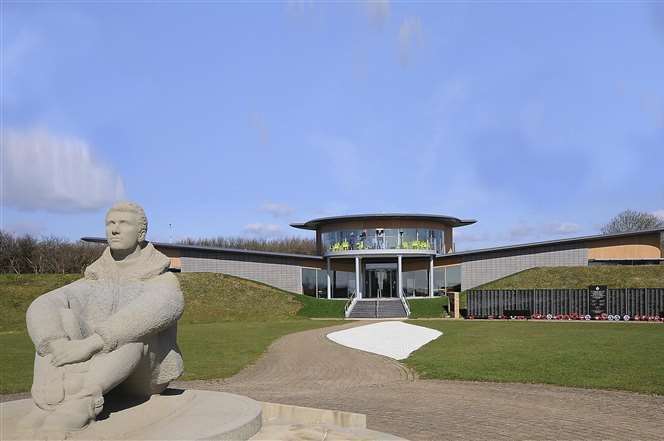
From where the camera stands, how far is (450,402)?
1034 cm

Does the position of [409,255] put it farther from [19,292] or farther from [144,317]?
[144,317]

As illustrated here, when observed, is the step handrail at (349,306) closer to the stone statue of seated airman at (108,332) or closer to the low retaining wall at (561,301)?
the low retaining wall at (561,301)

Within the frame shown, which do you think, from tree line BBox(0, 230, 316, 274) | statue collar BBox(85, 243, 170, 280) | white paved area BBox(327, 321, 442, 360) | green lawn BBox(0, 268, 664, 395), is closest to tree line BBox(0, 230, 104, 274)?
tree line BBox(0, 230, 316, 274)

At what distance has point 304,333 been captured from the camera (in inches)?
1038

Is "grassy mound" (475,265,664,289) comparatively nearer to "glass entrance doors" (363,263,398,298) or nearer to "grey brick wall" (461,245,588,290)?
"grey brick wall" (461,245,588,290)

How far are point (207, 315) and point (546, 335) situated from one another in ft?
69.8

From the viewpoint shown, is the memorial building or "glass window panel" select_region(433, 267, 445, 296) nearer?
the memorial building

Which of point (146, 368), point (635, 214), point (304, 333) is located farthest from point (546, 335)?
point (635, 214)

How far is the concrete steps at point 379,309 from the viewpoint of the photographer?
130ft

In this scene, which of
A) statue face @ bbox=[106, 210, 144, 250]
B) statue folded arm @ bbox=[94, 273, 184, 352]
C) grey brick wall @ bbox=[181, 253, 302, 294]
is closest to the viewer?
statue folded arm @ bbox=[94, 273, 184, 352]

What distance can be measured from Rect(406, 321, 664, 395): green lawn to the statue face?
9.08 m

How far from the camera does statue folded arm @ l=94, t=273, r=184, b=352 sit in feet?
17.4

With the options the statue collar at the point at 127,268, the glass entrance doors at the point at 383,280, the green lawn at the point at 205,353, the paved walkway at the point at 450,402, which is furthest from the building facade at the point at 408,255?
the statue collar at the point at 127,268

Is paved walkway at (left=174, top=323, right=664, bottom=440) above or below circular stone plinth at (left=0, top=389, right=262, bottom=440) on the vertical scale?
below
